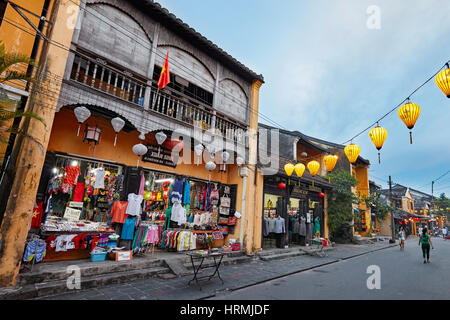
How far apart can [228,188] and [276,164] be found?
3.16 m

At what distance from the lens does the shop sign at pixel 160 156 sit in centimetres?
849

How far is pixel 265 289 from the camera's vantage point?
20.1ft

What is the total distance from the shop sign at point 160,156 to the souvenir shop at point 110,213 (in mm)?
417

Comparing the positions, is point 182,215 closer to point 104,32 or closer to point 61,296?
point 61,296

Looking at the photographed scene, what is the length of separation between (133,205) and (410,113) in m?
8.48

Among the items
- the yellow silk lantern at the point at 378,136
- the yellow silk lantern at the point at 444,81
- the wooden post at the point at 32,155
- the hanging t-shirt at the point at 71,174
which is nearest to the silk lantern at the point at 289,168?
the yellow silk lantern at the point at 378,136

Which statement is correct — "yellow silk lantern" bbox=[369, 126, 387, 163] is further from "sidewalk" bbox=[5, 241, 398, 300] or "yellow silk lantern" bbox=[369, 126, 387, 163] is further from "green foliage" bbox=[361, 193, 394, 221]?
"green foliage" bbox=[361, 193, 394, 221]

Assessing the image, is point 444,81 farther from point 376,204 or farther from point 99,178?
point 376,204

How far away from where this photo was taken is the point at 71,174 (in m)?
6.86

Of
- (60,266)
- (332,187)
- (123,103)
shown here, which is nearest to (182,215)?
(60,266)

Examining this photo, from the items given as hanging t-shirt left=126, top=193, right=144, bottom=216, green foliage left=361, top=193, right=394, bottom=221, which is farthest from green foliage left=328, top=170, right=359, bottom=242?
hanging t-shirt left=126, top=193, right=144, bottom=216

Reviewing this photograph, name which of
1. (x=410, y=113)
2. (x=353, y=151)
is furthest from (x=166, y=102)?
(x=410, y=113)

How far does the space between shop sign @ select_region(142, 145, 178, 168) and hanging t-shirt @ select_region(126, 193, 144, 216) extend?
146 centimetres

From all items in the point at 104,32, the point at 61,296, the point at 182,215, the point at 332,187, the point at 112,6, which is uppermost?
the point at 112,6
